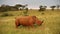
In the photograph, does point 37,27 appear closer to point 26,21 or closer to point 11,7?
point 26,21

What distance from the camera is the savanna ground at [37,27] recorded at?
216 cm

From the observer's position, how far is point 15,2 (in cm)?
230

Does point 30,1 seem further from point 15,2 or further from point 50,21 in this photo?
point 50,21

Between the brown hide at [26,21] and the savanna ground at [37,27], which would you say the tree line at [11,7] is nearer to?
the savanna ground at [37,27]

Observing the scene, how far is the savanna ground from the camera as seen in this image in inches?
84.9

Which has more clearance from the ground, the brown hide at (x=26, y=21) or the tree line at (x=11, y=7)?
the tree line at (x=11, y=7)

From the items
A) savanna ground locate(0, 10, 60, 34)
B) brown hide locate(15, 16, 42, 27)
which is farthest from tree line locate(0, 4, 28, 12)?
brown hide locate(15, 16, 42, 27)

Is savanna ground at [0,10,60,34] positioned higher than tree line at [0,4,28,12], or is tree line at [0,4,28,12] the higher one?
tree line at [0,4,28,12]

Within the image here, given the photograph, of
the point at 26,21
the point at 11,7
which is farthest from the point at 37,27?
the point at 11,7

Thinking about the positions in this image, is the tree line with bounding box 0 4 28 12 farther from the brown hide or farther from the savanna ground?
the brown hide

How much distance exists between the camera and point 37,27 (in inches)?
85.3

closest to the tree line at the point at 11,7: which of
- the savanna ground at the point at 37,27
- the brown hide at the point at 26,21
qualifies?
the savanna ground at the point at 37,27

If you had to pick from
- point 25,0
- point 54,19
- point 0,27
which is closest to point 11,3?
point 25,0

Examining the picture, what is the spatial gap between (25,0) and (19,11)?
22cm
